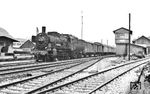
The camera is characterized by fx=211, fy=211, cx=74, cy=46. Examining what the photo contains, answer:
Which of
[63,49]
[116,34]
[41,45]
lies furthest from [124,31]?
[41,45]

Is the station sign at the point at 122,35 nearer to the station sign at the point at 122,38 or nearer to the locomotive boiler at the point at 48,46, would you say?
the station sign at the point at 122,38

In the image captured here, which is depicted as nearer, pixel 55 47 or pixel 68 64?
pixel 68 64

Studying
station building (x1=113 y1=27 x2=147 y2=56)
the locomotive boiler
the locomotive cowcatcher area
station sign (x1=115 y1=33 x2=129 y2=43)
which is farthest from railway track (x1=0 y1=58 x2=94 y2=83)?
station sign (x1=115 y1=33 x2=129 y2=43)

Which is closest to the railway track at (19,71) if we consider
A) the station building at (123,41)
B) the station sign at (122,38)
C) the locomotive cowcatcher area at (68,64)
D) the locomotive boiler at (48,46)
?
the locomotive cowcatcher area at (68,64)

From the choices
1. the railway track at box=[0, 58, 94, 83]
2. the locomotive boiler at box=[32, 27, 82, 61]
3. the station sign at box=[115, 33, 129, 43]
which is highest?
the station sign at box=[115, 33, 129, 43]

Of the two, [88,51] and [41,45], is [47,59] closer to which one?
[41,45]

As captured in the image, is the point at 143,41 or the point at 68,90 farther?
the point at 143,41

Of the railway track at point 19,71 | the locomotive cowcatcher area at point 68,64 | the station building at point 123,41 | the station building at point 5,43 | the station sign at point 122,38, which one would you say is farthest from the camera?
the station sign at point 122,38

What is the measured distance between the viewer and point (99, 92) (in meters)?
8.18

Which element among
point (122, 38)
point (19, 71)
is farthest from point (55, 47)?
point (122, 38)

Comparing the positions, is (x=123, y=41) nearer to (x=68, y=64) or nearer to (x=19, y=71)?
(x=68, y=64)

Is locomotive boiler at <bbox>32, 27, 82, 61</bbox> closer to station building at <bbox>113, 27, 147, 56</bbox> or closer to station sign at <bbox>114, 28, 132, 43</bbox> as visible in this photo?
station building at <bbox>113, 27, 147, 56</bbox>

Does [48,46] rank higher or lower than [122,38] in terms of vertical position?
lower

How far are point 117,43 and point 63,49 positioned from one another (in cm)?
2179
